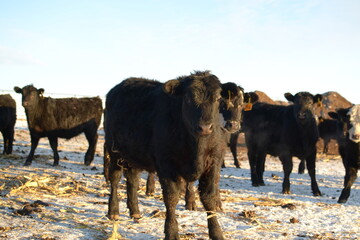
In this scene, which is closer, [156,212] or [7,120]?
[156,212]

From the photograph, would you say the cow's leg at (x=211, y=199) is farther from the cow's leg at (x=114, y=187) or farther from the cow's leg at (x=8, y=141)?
the cow's leg at (x=8, y=141)

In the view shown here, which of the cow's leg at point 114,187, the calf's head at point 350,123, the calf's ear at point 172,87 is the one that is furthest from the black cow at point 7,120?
the calf's ear at point 172,87

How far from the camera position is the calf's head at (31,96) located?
13094 millimetres

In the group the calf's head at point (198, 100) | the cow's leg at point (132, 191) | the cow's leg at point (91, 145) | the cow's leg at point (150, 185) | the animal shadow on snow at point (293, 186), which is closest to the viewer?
the calf's head at point (198, 100)

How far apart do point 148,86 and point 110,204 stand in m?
1.81

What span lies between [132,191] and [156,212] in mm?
472

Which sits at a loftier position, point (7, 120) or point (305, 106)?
point (305, 106)

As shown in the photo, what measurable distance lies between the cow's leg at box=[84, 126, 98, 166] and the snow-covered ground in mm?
1849

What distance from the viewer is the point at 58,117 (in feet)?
45.0

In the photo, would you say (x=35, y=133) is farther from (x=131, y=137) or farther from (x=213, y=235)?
(x=213, y=235)

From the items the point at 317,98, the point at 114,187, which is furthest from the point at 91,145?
the point at 114,187

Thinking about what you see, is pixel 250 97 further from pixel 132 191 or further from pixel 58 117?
pixel 58 117

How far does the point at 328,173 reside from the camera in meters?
13.1

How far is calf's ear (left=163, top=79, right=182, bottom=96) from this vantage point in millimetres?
4852
